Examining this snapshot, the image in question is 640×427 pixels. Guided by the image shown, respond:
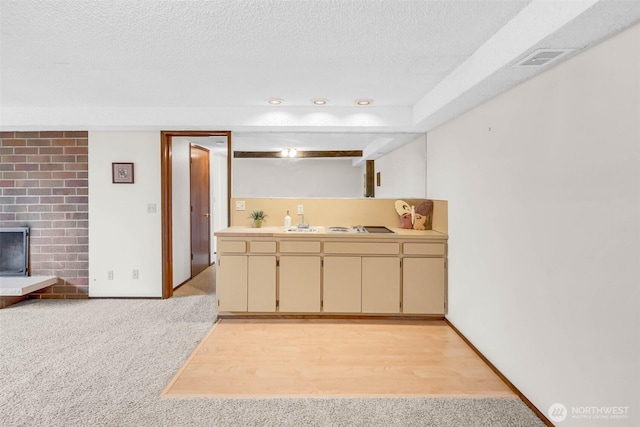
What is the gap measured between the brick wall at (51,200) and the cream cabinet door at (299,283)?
2.53 meters

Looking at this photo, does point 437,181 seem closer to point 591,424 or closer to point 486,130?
point 486,130

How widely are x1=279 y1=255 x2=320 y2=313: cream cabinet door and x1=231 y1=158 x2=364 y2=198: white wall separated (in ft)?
3.07

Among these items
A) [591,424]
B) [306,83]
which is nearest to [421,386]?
[591,424]

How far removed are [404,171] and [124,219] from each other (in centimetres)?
336

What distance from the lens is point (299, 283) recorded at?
12.2ft

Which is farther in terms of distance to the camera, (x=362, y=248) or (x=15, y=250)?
(x=15, y=250)

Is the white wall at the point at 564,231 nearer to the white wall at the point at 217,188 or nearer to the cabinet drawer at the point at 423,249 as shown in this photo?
the cabinet drawer at the point at 423,249

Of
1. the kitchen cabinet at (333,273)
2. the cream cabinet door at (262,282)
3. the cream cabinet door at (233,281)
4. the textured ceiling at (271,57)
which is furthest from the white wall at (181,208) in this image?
the cream cabinet door at (262,282)

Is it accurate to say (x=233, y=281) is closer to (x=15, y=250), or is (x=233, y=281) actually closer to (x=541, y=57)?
(x=15, y=250)

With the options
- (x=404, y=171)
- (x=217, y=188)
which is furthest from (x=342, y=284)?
(x=217, y=188)

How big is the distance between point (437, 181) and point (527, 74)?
1773 millimetres

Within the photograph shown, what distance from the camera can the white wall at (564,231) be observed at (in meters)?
1.60

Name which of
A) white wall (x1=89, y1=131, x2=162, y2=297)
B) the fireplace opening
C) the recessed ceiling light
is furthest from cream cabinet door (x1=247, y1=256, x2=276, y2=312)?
the fireplace opening

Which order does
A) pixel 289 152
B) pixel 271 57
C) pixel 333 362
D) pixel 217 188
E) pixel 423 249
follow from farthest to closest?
pixel 217 188 < pixel 289 152 < pixel 423 249 < pixel 333 362 < pixel 271 57
